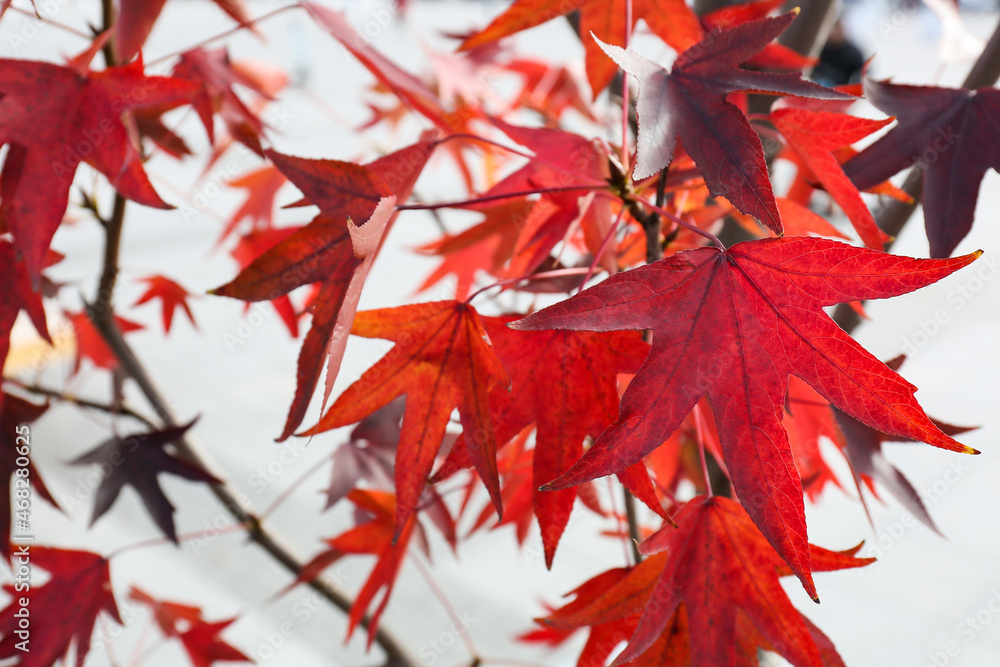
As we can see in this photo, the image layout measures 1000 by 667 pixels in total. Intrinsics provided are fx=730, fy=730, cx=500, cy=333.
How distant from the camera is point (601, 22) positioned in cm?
54

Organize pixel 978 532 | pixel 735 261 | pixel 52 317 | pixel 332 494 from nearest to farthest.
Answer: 1. pixel 735 261
2. pixel 332 494
3. pixel 978 532
4. pixel 52 317

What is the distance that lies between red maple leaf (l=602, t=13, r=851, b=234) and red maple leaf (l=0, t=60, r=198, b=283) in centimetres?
29

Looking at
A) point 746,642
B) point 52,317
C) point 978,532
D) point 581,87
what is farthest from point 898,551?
point 52,317

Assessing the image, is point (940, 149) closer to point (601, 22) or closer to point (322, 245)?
point (601, 22)

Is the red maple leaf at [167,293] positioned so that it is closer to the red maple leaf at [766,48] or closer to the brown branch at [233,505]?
the brown branch at [233,505]

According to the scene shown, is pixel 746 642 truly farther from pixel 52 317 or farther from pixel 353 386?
pixel 52 317

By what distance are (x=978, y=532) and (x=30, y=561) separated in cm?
182

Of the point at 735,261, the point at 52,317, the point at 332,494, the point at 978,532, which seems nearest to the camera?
the point at 735,261

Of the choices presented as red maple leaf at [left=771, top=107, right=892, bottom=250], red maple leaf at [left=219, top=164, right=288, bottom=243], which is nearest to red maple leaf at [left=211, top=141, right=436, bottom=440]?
red maple leaf at [left=771, top=107, right=892, bottom=250]

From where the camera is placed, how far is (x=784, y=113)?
41cm

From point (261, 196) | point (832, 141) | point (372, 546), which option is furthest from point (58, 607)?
point (832, 141)

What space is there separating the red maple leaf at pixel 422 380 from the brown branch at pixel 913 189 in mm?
299

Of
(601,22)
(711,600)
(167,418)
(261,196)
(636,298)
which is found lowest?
(711,600)

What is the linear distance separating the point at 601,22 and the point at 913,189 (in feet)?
0.89
